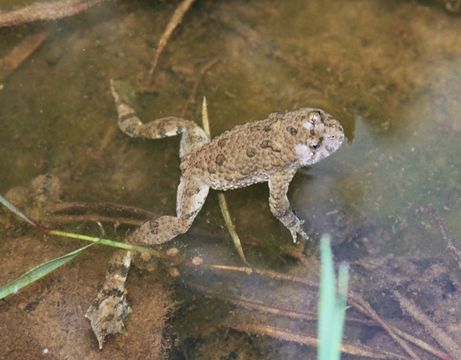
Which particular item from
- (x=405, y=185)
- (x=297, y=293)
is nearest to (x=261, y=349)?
(x=297, y=293)

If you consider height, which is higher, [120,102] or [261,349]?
[120,102]

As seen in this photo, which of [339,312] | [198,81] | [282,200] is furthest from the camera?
[198,81]

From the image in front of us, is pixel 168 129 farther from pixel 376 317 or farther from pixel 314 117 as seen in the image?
A: pixel 376 317

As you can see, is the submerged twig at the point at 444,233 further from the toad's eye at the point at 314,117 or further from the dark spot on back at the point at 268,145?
the dark spot on back at the point at 268,145

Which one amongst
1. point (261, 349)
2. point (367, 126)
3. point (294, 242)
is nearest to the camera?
point (261, 349)

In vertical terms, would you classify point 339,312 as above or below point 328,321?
below

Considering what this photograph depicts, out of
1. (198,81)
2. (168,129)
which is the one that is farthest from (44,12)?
(168,129)

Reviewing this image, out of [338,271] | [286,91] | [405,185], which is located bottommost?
[338,271]

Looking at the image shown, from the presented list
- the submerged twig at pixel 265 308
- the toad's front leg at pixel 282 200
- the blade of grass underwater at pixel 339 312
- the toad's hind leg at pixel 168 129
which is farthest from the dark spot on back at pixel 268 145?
the submerged twig at pixel 265 308

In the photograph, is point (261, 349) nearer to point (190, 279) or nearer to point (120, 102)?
point (190, 279)
